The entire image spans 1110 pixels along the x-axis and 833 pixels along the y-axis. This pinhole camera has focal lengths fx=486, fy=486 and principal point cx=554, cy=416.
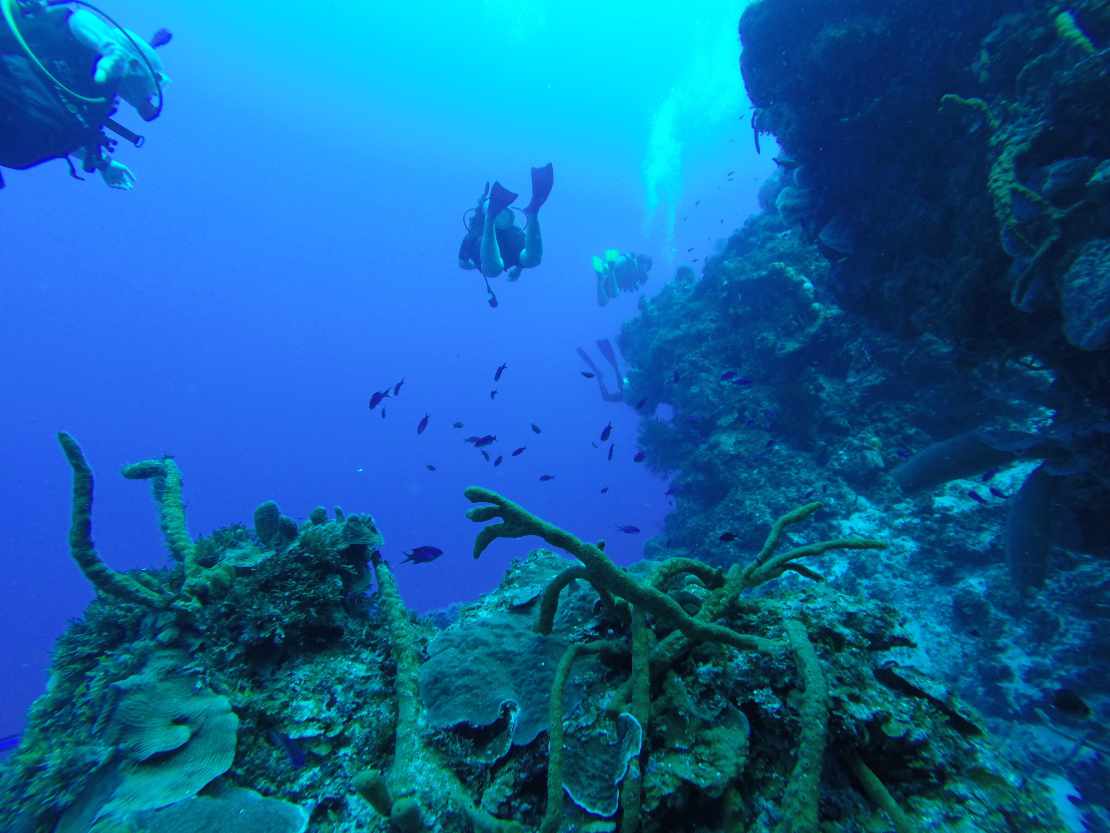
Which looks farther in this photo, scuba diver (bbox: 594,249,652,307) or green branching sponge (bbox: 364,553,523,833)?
scuba diver (bbox: 594,249,652,307)

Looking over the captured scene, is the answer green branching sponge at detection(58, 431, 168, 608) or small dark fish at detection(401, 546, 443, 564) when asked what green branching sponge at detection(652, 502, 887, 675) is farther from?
small dark fish at detection(401, 546, 443, 564)

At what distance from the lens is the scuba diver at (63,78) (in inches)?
199

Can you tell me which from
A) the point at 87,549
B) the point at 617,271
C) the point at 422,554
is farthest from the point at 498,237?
the point at 617,271

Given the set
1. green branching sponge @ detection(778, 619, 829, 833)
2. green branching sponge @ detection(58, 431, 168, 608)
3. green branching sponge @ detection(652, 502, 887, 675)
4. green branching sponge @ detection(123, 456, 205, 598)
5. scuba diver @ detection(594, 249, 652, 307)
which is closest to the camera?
green branching sponge @ detection(778, 619, 829, 833)

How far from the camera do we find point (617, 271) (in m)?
14.5

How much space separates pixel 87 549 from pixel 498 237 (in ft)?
16.1

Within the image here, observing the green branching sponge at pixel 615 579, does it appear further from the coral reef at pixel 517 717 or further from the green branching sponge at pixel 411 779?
the green branching sponge at pixel 411 779

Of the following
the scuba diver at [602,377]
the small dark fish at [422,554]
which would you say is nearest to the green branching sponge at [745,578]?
the small dark fish at [422,554]

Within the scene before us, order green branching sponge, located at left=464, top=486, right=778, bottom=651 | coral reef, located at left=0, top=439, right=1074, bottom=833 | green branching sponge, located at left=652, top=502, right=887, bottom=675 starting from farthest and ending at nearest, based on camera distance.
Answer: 1. green branching sponge, located at left=652, top=502, right=887, bottom=675
2. green branching sponge, located at left=464, top=486, right=778, bottom=651
3. coral reef, located at left=0, top=439, right=1074, bottom=833

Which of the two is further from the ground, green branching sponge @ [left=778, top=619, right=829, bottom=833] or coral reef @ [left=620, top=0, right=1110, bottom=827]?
coral reef @ [left=620, top=0, right=1110, bottom=827]

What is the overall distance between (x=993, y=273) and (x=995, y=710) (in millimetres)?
4828

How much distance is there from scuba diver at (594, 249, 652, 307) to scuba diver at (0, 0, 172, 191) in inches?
418

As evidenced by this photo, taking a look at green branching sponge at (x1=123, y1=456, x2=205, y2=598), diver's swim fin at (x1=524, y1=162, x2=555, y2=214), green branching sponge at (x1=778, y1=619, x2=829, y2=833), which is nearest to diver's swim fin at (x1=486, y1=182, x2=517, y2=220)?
diver's swim fin at (x1=524, y1=162, x2=555, y2=214)

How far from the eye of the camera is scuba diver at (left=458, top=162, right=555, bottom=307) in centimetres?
597
